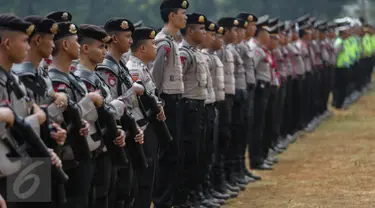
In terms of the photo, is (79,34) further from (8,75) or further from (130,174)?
(8,75)

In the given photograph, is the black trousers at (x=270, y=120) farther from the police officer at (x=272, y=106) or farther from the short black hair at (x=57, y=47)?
the short black hair at (x=57, y=47)

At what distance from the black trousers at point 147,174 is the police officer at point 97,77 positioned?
0.99m

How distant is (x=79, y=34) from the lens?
7.20m

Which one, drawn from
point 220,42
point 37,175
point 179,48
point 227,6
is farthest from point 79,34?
point 227,6

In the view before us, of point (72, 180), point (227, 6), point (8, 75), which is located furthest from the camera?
point (227, 6)

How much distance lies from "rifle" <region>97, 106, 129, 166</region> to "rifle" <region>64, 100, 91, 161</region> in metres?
0.36

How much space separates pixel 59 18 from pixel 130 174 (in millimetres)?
Answer: 1325

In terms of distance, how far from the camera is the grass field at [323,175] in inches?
434

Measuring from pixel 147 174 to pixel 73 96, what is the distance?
6.04 ft

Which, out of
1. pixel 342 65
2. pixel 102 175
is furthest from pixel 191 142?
pixel 342 65

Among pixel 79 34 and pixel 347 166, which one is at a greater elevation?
pixel 79 34

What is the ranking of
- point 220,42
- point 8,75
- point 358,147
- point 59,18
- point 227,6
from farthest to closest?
1. point 227,6
2. point 358,147
3. point 220,42
4. point 59,18
5. point 8,75

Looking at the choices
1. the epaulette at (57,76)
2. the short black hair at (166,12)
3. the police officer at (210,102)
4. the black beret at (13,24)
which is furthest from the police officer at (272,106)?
the black beret at (13,24)

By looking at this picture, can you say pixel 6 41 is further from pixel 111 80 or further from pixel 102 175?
pixel 111 80
